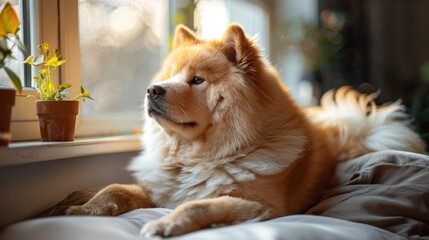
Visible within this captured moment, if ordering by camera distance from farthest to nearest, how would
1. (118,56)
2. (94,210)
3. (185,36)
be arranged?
(118,56), (185,36), (94,210)

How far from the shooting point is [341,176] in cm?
166

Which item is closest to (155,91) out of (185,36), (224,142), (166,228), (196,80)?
(196,80)

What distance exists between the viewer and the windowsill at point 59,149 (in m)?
1.15

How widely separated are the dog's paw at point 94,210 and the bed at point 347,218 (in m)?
0.04

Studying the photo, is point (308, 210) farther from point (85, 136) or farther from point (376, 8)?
point (376, 8)

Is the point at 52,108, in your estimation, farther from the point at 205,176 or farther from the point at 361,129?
the point at 361,129

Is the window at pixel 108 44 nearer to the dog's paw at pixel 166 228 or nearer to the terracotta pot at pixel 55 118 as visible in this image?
the terracotta pot at pixel 55 118

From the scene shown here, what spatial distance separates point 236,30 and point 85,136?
0.80 meters

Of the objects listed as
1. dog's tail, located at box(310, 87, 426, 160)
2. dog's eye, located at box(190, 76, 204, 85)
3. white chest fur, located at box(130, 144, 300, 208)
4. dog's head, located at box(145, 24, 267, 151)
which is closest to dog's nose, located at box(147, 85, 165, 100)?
dog's head, located at box(145, 24, 267, 151)

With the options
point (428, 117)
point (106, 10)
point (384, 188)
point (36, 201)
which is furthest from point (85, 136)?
point (428, 117)

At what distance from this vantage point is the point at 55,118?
1416 millimetres

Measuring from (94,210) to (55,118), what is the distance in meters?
0.35

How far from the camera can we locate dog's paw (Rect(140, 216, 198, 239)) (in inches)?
41.3

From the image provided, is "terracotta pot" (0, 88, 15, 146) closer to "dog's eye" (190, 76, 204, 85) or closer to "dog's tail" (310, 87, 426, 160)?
"dog's eye" (190, 76, 204, 85)
